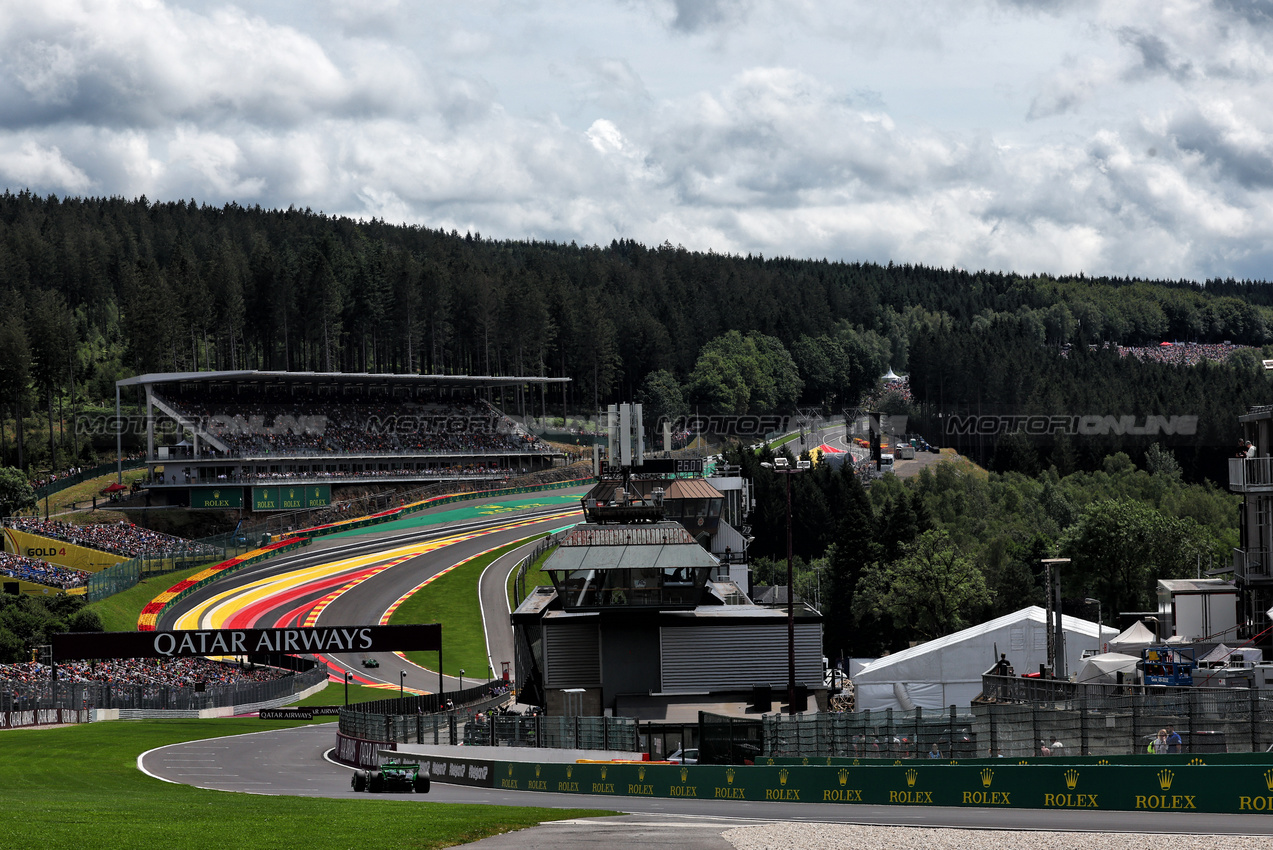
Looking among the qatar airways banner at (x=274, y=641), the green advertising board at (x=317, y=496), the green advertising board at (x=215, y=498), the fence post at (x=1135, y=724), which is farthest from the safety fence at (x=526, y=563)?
the fence post at (x=1135, y=724)

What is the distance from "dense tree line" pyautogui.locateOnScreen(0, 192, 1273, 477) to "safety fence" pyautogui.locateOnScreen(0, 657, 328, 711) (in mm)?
62606

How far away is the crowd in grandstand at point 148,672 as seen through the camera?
56938 millimetres

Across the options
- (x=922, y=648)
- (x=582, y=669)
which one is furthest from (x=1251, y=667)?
(x=582, y=669)

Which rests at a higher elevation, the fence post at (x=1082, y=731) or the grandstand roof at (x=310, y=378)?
the grandstand roof at (x=310, y=378)

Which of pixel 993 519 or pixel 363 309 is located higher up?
pixel 363 309

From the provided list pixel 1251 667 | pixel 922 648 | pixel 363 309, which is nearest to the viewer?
pixel 1251 667

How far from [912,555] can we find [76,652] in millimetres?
48810

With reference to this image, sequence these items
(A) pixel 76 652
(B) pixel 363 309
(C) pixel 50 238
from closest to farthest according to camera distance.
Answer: (A) pixel 76 652
(B) pixel 363 309
(C) pixel 50 238

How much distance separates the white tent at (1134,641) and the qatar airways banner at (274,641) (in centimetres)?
2891

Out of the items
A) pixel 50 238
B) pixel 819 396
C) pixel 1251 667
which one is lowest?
pixel 1251 667

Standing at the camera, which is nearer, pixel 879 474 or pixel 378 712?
pixel 378 712

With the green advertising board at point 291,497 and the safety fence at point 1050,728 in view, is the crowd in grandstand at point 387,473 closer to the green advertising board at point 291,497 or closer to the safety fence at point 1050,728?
the green advertising board at point 291,497

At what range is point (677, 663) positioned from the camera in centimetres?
4169

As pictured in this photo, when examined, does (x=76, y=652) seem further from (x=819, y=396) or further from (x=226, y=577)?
(x=819, y=396)
